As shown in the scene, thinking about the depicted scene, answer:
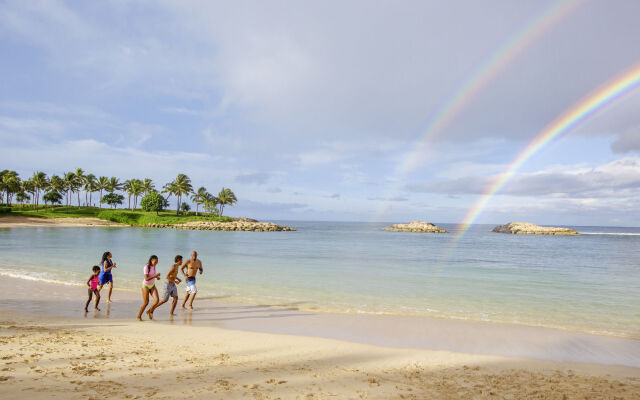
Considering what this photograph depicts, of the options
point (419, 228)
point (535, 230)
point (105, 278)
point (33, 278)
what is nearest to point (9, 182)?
point (33, 278)

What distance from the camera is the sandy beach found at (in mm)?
5805

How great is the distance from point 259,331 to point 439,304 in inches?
330

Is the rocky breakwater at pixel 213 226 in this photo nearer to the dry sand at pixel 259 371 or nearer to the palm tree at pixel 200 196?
the palm tree at pixel 200 196

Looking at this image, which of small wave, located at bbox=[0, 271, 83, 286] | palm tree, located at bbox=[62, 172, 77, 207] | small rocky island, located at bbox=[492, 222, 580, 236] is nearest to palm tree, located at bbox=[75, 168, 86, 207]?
palm tree, located at bbox=[62, 172, 77, 207]

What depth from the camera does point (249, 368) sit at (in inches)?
275

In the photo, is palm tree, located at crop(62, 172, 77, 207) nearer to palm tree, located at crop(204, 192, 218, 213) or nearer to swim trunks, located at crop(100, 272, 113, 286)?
palm tree, located at crop(204, 192, 218, 213)

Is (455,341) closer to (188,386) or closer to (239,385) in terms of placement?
(239,385)

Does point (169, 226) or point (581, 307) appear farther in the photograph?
point (169, 226)

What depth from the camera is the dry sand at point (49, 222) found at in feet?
278

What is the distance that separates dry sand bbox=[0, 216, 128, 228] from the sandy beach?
96.4 metres

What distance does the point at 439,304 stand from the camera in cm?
1527

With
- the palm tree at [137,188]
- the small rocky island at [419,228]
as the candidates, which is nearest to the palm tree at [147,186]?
the palm tree at [137,188]

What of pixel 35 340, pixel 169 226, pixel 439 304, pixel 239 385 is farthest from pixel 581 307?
pixel 169 226

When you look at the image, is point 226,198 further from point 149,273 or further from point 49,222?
point 149,273
